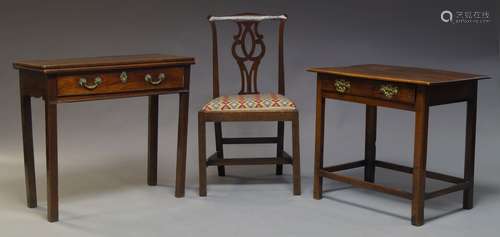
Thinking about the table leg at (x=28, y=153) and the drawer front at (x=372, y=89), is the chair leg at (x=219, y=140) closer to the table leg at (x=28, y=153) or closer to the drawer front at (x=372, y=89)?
the drawer front at (x=372, y=89)

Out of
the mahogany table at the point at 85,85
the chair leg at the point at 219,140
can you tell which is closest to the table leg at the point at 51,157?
the mahogany table at the point at 85,85

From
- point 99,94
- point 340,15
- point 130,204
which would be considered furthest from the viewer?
point 340,15

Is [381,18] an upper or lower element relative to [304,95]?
upper

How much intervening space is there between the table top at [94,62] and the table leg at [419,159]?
1356mm

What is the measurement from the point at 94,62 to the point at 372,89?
146cm

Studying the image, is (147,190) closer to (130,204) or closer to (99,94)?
(130,204)

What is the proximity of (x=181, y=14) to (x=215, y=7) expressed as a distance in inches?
12.2

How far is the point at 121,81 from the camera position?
174 inches

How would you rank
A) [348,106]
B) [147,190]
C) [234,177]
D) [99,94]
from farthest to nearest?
[348,106] < [234,177] < [147,190] < [99,94]

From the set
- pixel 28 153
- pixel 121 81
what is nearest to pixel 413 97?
pixel 121 81

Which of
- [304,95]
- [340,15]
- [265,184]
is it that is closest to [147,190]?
[265,184]

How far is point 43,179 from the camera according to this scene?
523 centimetres

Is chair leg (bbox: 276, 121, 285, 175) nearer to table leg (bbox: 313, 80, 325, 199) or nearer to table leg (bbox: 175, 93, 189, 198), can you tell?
table leg (bbox: 313, 80, 325, 199)

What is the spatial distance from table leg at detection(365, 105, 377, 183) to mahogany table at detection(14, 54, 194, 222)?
3.71 ft
